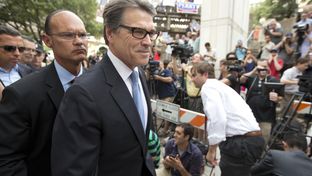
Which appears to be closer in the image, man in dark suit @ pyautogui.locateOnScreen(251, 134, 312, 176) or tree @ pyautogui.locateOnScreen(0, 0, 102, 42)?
man in dark suit @ pyautogui.locateOnScreen(251, 134, 312, 176)

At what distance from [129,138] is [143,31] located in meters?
0.53

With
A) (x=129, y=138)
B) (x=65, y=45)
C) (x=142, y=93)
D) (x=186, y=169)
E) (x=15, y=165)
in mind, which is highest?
(x=65, y=45)

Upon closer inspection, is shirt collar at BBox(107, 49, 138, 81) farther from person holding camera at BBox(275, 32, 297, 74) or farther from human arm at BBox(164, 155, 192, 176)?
person holding camera at BBox(275, 32, 297, 74)

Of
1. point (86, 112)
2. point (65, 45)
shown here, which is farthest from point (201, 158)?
point (86, 112)

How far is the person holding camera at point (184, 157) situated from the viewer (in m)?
3.86

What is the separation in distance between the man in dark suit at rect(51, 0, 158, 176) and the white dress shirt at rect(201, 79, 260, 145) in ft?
6.22

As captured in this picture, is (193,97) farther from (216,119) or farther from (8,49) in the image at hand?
(8,49)

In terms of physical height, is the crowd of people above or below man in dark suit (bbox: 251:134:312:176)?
above

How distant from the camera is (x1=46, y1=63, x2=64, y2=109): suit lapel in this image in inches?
68.7

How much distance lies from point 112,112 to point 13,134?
54 cm

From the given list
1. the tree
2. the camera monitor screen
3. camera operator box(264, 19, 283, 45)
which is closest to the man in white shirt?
the camera monitor screen

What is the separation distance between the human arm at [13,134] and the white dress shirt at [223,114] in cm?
225

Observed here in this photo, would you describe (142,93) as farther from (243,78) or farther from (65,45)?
(243,78)

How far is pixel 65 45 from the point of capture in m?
1.91
